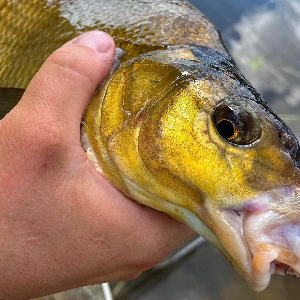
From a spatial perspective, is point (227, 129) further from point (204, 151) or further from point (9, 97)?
point (9, 97)

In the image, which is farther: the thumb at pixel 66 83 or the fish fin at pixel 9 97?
the fish fin at pixel 9 97

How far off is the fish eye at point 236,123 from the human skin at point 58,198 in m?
0.42

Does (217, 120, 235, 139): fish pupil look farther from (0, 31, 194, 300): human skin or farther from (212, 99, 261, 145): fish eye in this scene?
(0, 31, 194, 300): human skin

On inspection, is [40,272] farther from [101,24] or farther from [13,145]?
[101,24]

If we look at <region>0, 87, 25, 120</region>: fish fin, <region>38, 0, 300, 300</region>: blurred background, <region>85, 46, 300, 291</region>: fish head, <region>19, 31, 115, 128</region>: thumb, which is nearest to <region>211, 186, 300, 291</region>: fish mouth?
<region>85, 46, 300, 291</region>: fish head

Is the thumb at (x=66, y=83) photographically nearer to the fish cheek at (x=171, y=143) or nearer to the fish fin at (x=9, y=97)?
the fish cheek at (x=171, y=143)

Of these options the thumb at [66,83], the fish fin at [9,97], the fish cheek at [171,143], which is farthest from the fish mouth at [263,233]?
the fish fin at [9,97]

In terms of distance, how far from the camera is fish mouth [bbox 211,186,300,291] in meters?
0.85

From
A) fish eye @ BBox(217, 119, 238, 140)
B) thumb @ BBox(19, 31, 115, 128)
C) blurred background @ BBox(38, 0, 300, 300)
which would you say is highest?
thumb @ BBox(19, 31, 115, 128)

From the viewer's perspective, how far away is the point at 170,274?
87.8 inches

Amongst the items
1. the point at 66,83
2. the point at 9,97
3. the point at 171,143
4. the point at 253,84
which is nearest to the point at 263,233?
the point at 171,143

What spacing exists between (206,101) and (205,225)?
398 mm

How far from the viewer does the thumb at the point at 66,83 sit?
0.97 meters

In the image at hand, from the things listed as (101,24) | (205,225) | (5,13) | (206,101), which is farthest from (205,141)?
(5,13)
